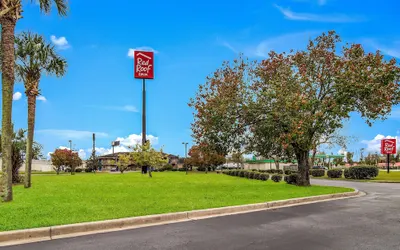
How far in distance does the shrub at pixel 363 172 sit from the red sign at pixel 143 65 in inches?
1075

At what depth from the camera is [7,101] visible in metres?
12.3

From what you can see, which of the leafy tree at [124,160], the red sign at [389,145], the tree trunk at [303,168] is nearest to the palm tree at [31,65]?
the tree trunk at [303,168]

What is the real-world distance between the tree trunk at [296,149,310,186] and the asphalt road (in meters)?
10.9

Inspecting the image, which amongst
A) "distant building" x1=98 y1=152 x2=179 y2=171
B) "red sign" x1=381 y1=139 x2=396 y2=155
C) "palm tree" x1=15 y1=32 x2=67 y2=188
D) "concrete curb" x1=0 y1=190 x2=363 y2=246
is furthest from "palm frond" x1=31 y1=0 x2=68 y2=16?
"distant building" x1=98 y1=152 x2=179 y2=171

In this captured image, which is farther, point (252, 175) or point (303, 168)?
point (252, 175)

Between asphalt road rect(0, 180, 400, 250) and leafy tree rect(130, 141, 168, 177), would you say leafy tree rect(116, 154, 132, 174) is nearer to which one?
leafy tree rect(130, 141, 168, 177)

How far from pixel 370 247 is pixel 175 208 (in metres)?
5.50

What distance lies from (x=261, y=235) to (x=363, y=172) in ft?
101

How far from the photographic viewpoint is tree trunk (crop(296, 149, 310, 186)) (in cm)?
2098

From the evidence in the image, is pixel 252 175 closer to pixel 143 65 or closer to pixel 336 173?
pixel 336 173

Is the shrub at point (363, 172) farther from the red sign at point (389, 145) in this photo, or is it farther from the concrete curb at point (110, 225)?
the concrete curb at point (110, 225)

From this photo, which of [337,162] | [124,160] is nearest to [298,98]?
[124,160]

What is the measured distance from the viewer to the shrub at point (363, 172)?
3381 cm

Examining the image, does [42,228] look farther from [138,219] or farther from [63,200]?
[63,200]
